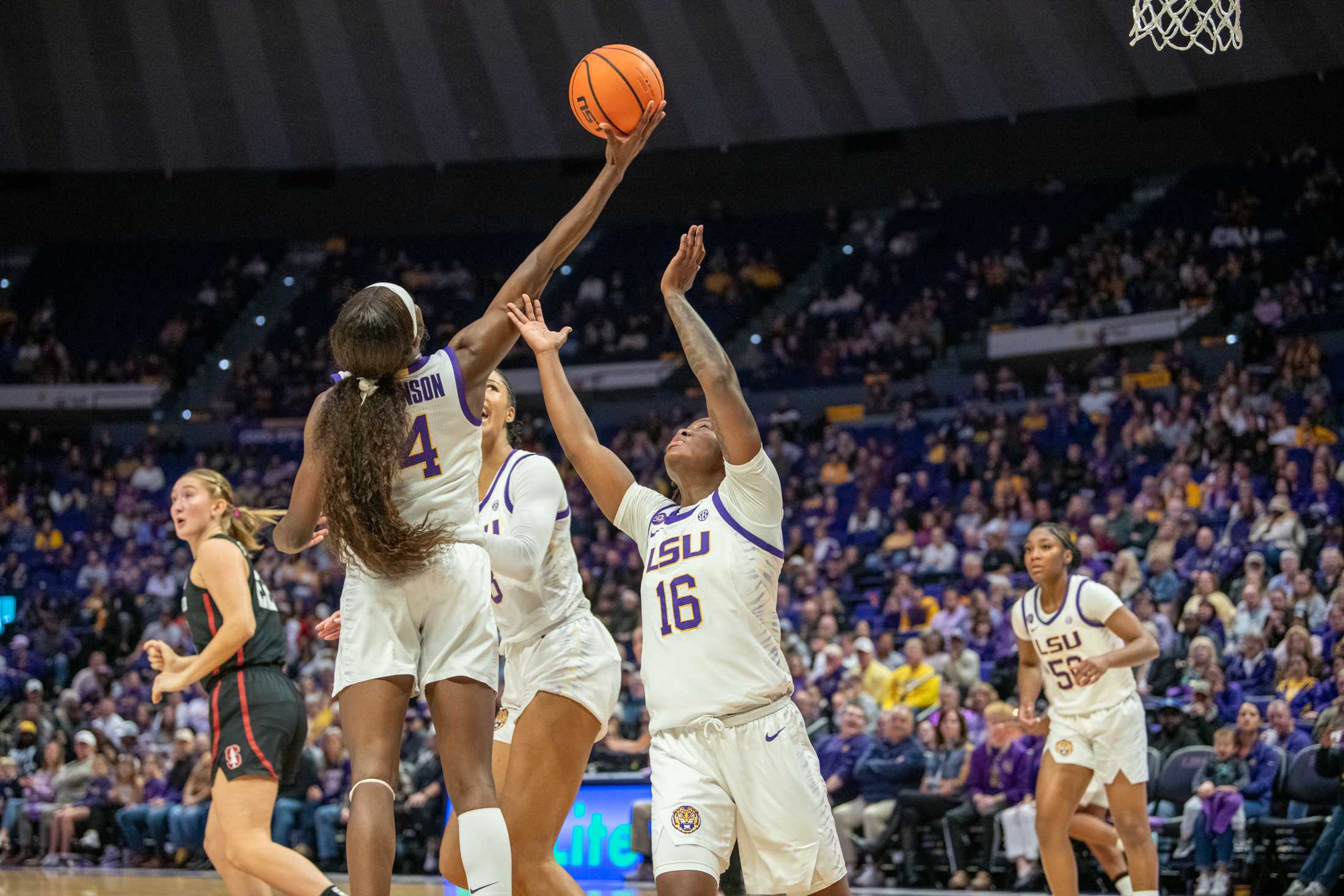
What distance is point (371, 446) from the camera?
387cm

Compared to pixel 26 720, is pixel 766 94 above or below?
above

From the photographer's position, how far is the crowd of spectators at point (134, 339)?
24344 mm

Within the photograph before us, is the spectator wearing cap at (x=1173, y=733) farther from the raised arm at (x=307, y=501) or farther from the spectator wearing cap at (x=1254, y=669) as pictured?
the raised arm at (x=307, y=501)

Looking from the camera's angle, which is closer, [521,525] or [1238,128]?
[521,525]

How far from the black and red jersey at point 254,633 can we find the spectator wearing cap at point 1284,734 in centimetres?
676

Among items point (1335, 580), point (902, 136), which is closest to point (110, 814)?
point (1335, 580)

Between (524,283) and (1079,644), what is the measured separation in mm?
4397

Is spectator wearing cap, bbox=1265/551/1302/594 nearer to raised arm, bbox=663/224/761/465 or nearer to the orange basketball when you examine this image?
the orange basketball

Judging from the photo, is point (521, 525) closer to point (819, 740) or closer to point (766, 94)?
point (819, 740)

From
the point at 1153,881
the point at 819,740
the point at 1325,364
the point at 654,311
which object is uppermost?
the point at 654,311

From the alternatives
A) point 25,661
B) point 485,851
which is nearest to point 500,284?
point 25,661

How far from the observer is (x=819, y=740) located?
1120cm

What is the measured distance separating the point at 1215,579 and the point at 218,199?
20592mm

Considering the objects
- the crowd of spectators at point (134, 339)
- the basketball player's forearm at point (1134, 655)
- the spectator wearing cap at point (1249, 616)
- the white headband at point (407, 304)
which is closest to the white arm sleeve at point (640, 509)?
the white headband at point (407, 304)
